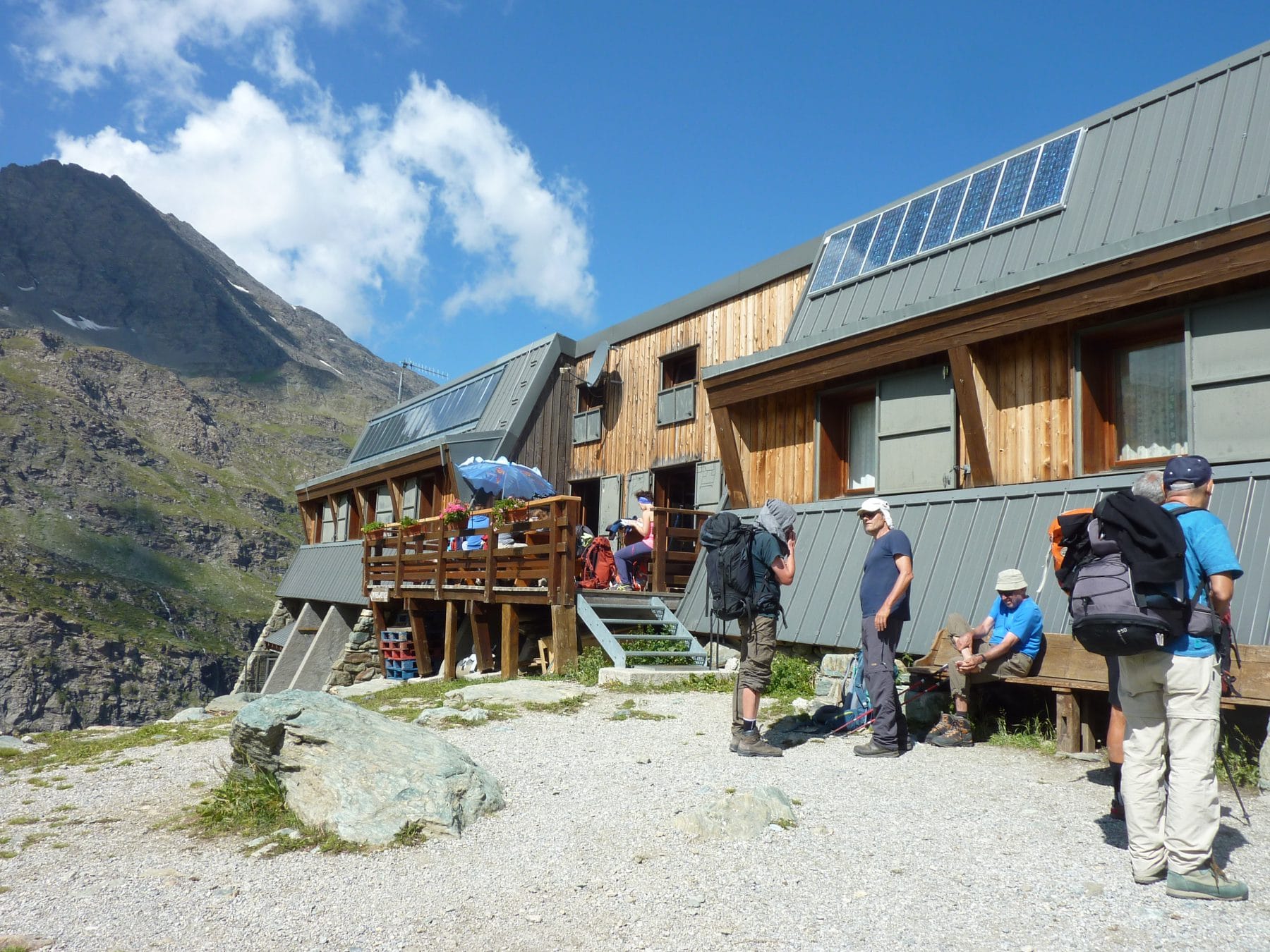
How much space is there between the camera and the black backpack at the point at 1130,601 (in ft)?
12.7

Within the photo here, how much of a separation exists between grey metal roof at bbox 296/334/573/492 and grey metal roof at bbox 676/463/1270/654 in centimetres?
822

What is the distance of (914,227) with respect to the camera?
12.4 m

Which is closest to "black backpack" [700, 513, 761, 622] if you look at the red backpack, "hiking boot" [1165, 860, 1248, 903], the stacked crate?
"hiking boot" [1165, 860, 1248, 903]

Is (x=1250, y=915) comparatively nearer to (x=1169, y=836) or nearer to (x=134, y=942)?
(x=1169, y=836)

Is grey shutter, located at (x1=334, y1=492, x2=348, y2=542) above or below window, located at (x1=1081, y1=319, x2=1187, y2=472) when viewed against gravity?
below

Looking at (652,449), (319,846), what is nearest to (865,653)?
(319,846)

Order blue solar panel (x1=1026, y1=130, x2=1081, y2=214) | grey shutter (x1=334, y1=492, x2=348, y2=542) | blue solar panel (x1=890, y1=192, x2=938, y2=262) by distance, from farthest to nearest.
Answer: grey shutter (x1=334, y1=492, x2=348, y2=542) < blue solar panel (x1=890, y1=192, x2=938, y2=262) < blue solar panel (x1=1026, y1=130, x2=1081, y2=214)

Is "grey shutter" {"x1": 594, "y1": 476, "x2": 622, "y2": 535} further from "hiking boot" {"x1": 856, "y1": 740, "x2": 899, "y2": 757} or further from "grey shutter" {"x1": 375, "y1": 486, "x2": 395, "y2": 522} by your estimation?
"hiking boot" {"x1": 856, "y1": 740, "x2": 899, "y2": 757}

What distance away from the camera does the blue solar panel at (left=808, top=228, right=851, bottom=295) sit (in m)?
13.4

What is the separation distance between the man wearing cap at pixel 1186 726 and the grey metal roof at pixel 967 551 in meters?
3.55

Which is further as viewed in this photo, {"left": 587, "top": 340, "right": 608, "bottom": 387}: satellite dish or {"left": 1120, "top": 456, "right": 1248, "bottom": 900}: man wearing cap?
{"left": 587, "top": 340, "right": 608, "bottom": 387}: satellite dish

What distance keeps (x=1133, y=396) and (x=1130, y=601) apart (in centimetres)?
620

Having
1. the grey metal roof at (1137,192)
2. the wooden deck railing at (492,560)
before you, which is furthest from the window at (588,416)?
the grey metal roof at (1137,192)

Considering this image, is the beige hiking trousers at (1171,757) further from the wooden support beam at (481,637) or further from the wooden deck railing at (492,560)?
the wooden support beam at (481,637)
